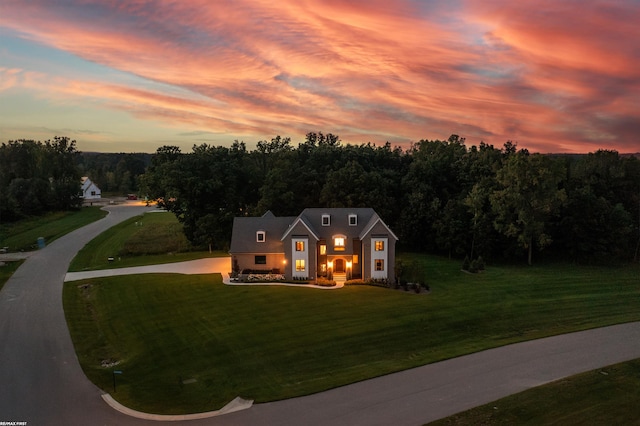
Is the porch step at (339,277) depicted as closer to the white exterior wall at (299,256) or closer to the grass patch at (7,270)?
the white exterior wall at (299,256)

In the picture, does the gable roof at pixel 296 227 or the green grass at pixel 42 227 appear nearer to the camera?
the gable roof at pixel 296 227

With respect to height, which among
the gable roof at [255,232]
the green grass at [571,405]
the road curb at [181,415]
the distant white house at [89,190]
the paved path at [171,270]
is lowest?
the road curb at [181,415]

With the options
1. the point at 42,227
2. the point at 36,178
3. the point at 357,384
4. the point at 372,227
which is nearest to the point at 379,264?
the point at 372,227

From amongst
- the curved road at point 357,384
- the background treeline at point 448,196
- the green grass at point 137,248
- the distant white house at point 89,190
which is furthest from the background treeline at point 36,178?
the curved road at point 357,384

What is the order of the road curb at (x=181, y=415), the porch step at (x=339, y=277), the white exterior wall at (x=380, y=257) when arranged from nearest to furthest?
1. the road curb at (x=181, y=415)
2. the porch step at (x=339, y=277)
3. the white exterior wall at (x=380, y=257)

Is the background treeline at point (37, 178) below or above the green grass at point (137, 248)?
above

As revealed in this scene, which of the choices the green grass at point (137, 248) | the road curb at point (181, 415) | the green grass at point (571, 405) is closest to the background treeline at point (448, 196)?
the green grass at point (137, 248)

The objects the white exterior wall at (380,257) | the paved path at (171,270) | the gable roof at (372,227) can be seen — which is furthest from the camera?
the paved path at (171,270)
